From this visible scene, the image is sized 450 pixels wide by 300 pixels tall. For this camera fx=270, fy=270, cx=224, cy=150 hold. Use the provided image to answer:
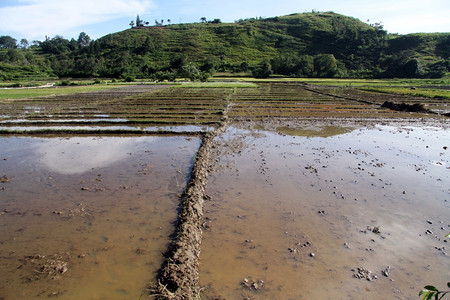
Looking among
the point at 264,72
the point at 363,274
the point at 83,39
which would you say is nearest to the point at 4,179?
the point at 363,274

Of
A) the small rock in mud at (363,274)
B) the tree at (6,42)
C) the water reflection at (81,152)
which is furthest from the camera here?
the tree at (6,42)

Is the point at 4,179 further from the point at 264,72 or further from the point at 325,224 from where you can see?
the point at 264,72

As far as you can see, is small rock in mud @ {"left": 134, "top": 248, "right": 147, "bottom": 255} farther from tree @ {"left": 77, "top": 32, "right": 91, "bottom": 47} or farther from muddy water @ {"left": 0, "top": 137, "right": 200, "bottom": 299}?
tree @ {"left": 77, "top": 32, "right": 91, "bottom": 47}

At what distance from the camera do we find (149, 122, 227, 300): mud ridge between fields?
411 cm

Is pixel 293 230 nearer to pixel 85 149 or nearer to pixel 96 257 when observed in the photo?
pixel 96 257

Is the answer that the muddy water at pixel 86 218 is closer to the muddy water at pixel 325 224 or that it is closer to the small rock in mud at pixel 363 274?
the muddy water at pixel 325 224

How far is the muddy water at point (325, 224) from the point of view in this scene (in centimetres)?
449

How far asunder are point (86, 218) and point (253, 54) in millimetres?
97582

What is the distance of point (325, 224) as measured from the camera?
6129mm

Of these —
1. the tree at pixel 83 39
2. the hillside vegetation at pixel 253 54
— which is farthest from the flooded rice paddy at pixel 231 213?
the tree at pixel 83 39

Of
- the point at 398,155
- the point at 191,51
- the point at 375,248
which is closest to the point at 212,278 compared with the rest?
the point at 375,248

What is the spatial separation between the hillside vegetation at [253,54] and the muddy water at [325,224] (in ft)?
167

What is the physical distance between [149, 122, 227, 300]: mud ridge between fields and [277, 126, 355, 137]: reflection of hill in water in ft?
26.9

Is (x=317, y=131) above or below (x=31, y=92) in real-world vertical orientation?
below
